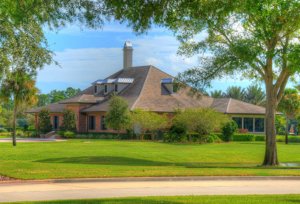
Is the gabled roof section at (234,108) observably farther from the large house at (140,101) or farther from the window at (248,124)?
the window at (248,124)

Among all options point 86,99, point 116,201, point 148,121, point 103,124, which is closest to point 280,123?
point 103,124

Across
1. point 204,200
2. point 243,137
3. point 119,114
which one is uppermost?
point 119,114

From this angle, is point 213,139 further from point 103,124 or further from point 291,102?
point 103,124

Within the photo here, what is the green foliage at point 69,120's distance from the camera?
63500 millimetres

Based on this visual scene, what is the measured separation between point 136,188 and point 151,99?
4401 cm

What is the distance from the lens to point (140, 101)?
59719mm

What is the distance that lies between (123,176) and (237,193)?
17.0ft

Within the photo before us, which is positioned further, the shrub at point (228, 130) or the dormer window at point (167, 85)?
the dormer window at point (167, 85)

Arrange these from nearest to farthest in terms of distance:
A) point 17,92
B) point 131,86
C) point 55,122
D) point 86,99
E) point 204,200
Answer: point 204,200, point 17,92, point 131,86, point 86,99, point 55,122

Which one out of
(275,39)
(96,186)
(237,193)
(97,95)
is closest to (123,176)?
(96,186)

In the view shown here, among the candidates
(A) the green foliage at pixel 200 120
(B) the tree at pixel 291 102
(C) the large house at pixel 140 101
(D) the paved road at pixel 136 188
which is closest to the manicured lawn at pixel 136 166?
(D) the paved road at pixel 136 188

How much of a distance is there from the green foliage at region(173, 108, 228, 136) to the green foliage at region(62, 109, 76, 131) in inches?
676

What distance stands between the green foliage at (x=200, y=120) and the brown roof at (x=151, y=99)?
6.89m

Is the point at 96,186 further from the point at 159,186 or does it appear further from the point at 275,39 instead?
the point at 275,39
